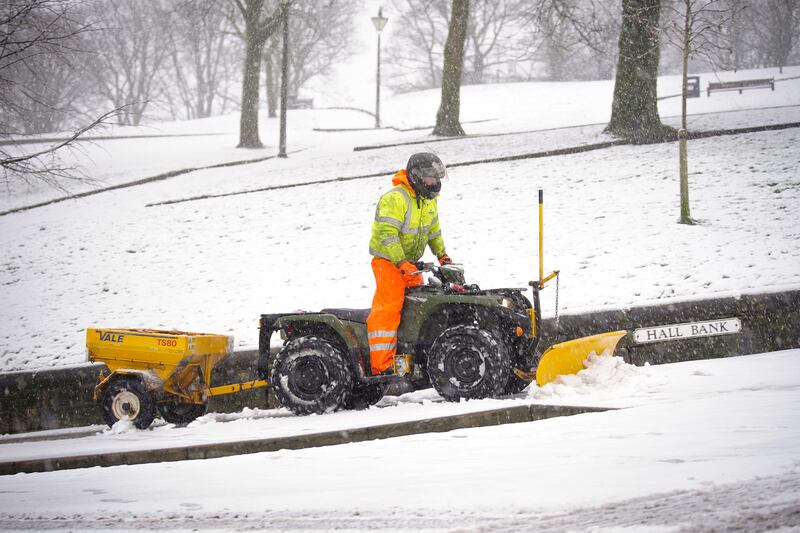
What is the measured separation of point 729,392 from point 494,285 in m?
4.01

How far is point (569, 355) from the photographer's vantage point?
256 inches

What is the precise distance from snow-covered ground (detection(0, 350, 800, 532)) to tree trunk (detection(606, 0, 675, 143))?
33.7 feet

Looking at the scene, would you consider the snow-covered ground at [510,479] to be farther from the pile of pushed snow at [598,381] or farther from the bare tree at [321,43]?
the bare tree at [321,43]

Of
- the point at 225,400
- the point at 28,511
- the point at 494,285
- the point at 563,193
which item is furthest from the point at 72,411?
the point at 563,193

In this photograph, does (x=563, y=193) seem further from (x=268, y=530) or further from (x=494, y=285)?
(x=268, y=530)

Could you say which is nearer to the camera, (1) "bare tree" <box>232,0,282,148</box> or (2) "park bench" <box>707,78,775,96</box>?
(1) "bare tree" <box>232,0,282,148</box>

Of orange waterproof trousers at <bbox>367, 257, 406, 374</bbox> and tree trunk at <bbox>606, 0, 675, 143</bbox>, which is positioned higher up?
tree trunk at <bbox>606, 0, 675, 143</bbox>

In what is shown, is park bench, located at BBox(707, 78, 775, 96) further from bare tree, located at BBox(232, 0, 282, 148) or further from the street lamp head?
bare tree, located at BBox(232, 0, 282, 148)

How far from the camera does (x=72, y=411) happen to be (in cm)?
836

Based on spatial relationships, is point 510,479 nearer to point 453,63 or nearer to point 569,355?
point 569,355

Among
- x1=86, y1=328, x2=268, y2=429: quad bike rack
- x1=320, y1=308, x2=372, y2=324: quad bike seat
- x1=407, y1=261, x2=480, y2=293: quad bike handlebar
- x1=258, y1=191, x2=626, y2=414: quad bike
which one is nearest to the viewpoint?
x1=258, y1=191, x2=626, y2=414: quad bike

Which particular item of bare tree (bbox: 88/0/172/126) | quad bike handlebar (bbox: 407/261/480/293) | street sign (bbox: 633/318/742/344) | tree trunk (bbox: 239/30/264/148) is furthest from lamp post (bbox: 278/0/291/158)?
bare tree (bbox: 88/0/172/126)

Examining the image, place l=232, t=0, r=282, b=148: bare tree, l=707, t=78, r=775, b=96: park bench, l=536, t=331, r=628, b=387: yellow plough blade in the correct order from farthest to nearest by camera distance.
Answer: l=707, t=78, r=775, b=96: park bench → l=232, t=0, r=282, b=148: bare tree → l=536, t=331, r=628, b=387: yellow plough blade

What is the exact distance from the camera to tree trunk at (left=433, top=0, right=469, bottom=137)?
19.1 metres
